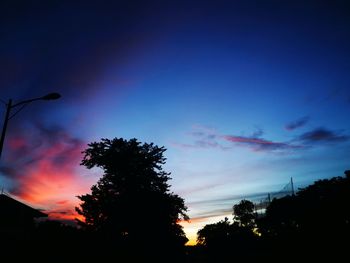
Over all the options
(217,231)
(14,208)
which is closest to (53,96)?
(14,208)

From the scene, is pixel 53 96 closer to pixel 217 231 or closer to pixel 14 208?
pixel 14 208

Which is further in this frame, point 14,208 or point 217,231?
point 217,231

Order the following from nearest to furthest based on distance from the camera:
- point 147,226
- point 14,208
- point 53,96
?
point 53,96 < point 14,208 < point 147,226

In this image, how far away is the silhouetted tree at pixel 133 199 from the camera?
41.8m

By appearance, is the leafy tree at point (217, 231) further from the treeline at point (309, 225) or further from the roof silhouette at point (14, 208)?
the roof silhouette at point (14, 208)

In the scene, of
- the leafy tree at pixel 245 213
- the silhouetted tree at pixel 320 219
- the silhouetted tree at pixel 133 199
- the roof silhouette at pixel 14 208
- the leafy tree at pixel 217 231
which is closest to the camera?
the roof silhouette at pixel 14 208

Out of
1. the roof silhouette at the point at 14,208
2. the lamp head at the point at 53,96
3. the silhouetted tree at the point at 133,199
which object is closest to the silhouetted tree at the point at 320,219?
the silhouetted tree at the point at 133,199

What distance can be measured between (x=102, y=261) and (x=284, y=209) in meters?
33.1

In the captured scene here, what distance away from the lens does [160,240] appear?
4066 cm

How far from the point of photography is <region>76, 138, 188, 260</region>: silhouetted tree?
41812 mm

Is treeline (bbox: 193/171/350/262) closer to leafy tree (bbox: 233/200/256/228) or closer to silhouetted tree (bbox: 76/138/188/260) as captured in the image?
silhouetted tree (bbox: 76/138/188/260)

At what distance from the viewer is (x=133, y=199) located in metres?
42.9

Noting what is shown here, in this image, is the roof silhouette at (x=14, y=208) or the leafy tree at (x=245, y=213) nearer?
the roof silhouette at (x=14, y=208)

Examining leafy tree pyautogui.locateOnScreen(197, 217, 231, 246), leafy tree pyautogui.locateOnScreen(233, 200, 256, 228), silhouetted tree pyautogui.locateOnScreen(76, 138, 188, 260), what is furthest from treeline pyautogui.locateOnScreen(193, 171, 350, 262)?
leafy tree pyautogui.locateOnScreen(233, 200, 256, 228)
